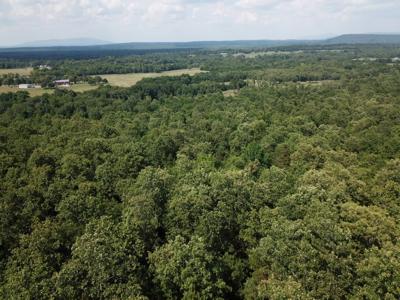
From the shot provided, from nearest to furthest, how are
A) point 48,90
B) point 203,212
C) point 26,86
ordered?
point 203,212 < point 48,90 < point 26,86

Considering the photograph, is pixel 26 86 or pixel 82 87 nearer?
pixel 26 86

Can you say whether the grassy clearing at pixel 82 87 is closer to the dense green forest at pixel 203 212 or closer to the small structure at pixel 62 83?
the small structure at pixel 62 83

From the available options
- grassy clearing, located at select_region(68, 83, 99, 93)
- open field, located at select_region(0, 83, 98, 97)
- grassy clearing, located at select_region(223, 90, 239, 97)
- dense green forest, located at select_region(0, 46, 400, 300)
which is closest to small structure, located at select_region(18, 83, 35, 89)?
open field, located at select_region(0, 83, 98, 97)

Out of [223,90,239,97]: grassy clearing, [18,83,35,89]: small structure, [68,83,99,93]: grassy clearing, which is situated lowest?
[223,90,239,97]: grassy clearing

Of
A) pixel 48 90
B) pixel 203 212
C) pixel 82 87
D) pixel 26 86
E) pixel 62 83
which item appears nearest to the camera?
pixel 203 212

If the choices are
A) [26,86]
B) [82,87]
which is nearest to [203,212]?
[82,87]

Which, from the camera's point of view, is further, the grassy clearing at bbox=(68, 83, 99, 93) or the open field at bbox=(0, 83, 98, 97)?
the grassy clearing at bbox=(68, 83, 99, 93)

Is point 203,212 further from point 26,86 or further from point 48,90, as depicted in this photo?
point 26,86

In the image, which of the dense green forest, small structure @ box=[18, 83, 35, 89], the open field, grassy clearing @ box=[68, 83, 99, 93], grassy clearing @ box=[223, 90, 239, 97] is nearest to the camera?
the dense green forest

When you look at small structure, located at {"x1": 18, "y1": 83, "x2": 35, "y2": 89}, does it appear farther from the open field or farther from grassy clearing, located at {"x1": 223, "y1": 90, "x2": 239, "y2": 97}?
grassy clearing, located at {"x1": 223, "y1": 90, "x2": 239, "y2": 97}
